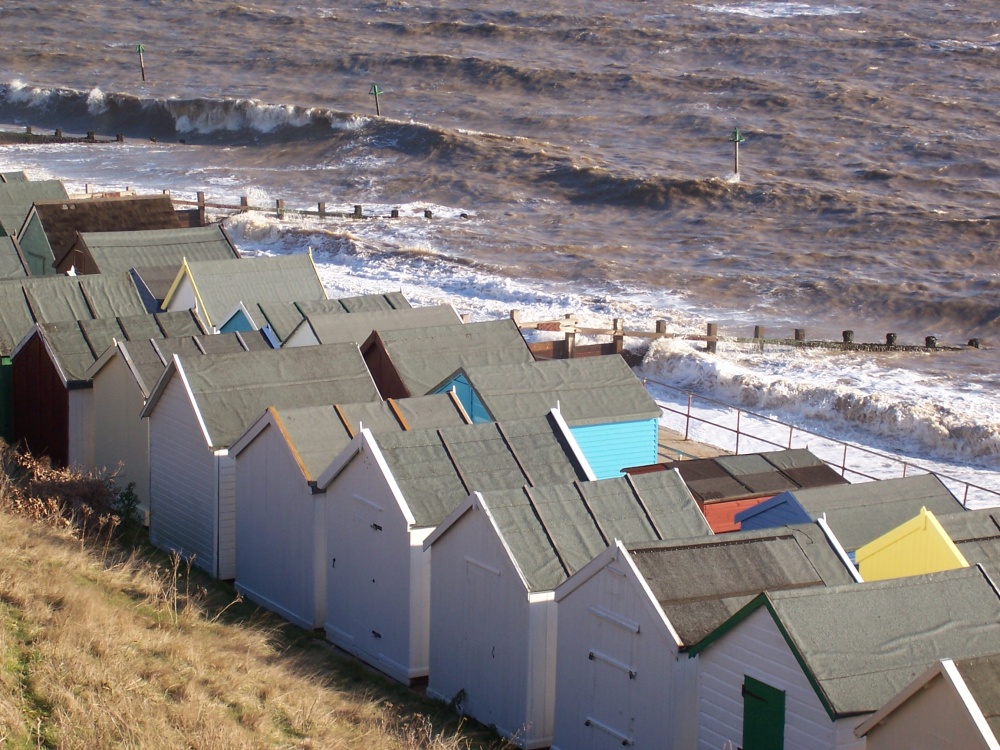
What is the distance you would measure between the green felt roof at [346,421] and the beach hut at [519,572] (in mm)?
2624

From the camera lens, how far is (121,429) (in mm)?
20500

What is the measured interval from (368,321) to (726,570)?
11.6 meters

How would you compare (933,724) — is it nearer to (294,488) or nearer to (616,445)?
(294,488)

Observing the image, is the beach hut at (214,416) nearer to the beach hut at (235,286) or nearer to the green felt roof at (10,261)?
the beach hut at (235,286)

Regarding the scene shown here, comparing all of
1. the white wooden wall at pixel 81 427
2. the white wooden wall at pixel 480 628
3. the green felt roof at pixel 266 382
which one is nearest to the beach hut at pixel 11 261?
the white wooden wall at pixel 81 427

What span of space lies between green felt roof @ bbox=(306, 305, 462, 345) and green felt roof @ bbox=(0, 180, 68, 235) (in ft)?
41.5

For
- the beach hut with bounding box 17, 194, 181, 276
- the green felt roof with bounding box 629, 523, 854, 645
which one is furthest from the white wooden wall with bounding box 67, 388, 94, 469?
the green felt roof with bounding box 629, 523, 854, 645

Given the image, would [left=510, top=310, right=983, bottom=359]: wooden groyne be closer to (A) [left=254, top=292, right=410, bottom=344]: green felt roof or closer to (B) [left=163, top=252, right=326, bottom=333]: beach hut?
(A) [left=254, top=292, right=410, bottom=344]: green felt roof

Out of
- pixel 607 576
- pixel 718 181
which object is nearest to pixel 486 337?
pixel 607 576

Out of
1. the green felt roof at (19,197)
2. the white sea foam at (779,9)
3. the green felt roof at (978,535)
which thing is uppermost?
the white sea foam at (779,9)

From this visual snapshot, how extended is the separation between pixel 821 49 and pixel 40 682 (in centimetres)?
8206

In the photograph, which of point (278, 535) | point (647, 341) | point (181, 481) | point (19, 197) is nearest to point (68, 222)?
point (19, 197)

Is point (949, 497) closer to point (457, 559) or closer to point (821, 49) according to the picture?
point (457, 559)

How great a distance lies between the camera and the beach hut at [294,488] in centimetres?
1685
